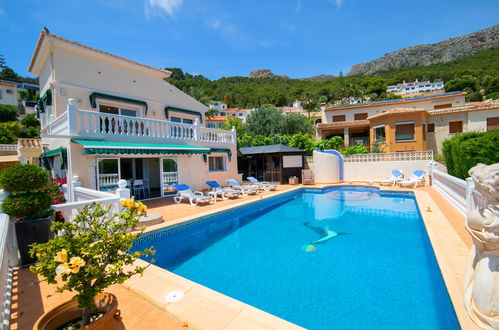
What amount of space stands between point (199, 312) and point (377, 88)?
275 feet

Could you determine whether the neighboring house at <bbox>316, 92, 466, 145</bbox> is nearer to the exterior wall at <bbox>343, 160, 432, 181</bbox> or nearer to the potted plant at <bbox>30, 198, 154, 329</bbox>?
the exterior wall at <bbox>343, 160, 432, 181</bbox>

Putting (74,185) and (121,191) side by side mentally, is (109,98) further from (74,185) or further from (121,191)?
(121,191)

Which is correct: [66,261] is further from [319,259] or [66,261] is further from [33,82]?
[33,82]

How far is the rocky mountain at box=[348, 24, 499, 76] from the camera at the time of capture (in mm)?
124688

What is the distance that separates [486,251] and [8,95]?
88356 mm

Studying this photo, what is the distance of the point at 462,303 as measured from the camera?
3.78 metres

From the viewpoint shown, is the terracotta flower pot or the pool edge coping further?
the pool edge coping

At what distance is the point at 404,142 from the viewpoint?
1284 inches

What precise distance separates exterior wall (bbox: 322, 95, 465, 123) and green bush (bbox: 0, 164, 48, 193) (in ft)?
158

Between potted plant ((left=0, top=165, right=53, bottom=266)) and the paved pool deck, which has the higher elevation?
potted plant ((left=0, top=165, right=53, bottom=266))

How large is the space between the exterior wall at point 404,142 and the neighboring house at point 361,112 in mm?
7865

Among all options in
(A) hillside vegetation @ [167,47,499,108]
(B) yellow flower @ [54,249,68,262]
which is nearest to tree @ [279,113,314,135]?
(A) hillside vegetation @ [167,47,499,108]

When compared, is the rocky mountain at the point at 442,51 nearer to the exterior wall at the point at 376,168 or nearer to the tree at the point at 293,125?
the tree at the point at 293,125

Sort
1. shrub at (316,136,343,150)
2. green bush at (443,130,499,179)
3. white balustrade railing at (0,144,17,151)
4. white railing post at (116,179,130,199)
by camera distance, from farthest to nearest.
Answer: white balustrade railing at (0,144,17,151) < shrub at (316,136,343,150) < green bush at (443,130,499,179) < white railing post at (116,179,130,199)
